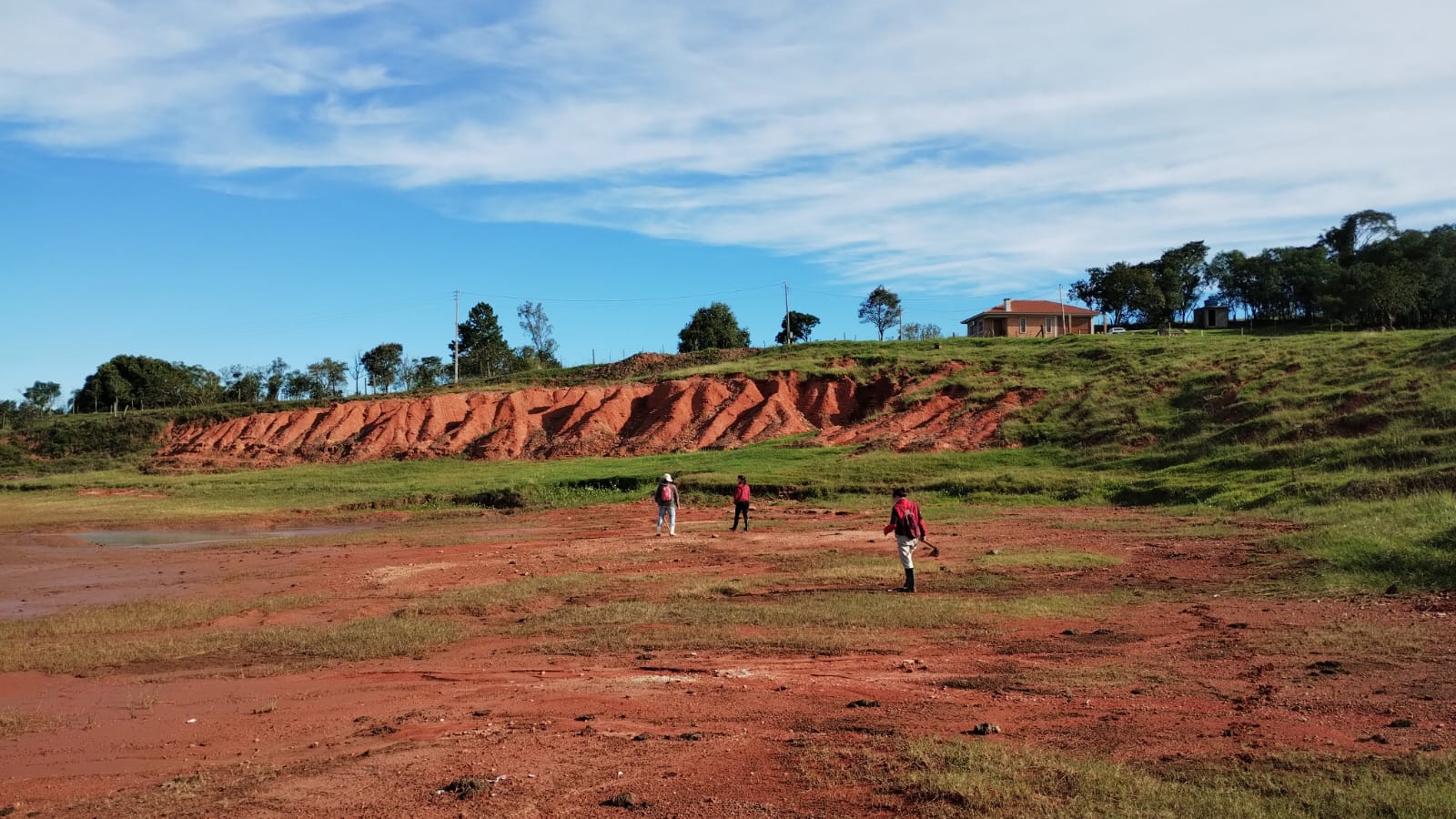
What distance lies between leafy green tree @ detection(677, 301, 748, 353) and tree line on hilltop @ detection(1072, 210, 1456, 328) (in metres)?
31.0

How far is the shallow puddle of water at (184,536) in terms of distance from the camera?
27.6 m

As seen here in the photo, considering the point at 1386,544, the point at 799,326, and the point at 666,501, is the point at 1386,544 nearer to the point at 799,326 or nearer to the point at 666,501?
the point at 666,501

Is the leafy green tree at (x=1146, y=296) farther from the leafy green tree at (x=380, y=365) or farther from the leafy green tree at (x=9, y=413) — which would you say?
the leafy green tree at (x=9, y=413)

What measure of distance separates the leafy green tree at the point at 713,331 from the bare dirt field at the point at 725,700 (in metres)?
73.1

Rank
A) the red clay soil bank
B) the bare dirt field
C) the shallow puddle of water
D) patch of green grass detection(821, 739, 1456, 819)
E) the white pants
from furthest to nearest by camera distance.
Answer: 1. the red clay soil bank
2. the shallow puddle of water
3. the white pants
4. the bare dirt field
5. patch of green grass detection(821, 739, 1456, 819)

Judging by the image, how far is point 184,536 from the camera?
29562 millimetres

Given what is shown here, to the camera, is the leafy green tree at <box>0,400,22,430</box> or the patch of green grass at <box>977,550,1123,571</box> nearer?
the patch of green grass at <box>977,550,1123,571</box>

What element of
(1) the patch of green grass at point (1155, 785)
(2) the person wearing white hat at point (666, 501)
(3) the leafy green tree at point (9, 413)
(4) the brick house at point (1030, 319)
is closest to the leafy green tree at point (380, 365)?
(3) the leafy green tree at point (9, 413)

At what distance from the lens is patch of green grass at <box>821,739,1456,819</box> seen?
20.4ft

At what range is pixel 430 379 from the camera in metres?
94.8

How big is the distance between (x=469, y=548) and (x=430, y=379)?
2964 inches

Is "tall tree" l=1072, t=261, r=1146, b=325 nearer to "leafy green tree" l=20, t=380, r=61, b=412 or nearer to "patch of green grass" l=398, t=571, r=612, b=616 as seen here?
"patch of green grass" l=398, t=571, r=612, b=616

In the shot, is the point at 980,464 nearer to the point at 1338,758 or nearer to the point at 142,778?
the point at 1338,758

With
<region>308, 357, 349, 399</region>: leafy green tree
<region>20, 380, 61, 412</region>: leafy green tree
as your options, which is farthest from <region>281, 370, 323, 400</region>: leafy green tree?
<region>20, 380, 61, 412</region>: leafy green tree
